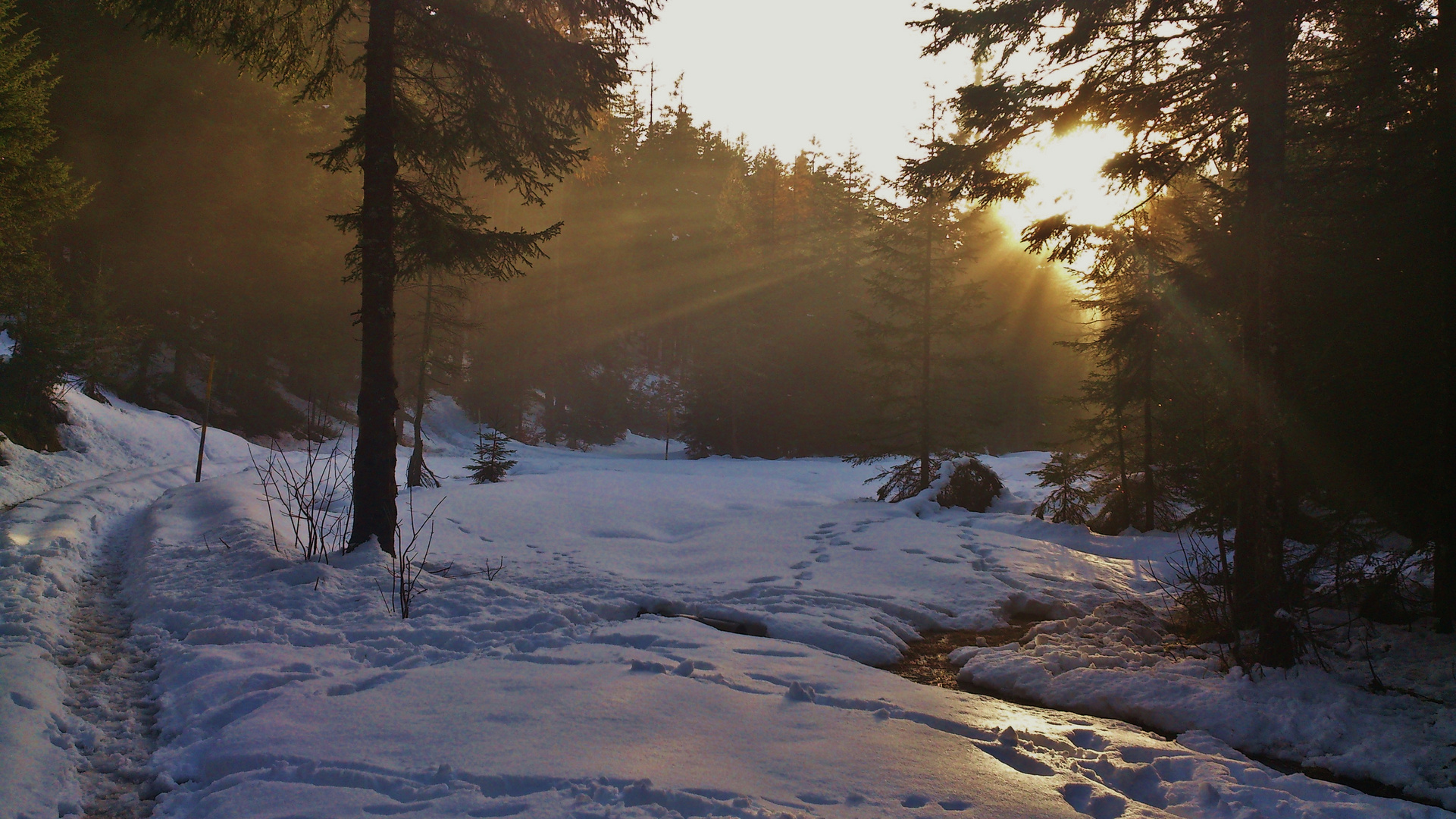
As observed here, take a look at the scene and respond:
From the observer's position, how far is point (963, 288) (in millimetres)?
20312

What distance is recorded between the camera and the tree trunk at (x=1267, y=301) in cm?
572

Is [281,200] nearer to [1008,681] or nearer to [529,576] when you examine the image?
[529,576]

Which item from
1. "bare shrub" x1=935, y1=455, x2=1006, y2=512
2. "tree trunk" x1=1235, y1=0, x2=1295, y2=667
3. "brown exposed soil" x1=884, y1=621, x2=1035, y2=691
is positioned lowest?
"brown exposed soil" x1=884, y1=621, x2=1035, y2=691

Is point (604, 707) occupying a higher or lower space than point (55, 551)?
higher

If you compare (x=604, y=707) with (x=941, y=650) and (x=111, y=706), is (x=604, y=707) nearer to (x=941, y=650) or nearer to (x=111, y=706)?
(x=111, y=706)

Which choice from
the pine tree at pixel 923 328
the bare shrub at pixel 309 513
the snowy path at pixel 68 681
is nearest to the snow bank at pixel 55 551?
the snowy path at pixel 68 681

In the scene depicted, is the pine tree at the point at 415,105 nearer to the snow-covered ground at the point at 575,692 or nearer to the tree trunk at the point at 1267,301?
the snow-covered ground at the point at 575,692

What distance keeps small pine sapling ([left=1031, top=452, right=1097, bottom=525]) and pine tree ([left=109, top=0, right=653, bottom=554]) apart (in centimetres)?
1077

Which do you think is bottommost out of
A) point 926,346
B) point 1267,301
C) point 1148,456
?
point 1148,456

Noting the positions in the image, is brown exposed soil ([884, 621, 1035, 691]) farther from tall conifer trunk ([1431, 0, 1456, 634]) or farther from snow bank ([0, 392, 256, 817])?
snow bank ([0, 392, 256, 817])

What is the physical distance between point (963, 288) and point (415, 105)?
50.7ft

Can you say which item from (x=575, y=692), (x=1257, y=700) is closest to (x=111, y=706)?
(x=575, y=692)

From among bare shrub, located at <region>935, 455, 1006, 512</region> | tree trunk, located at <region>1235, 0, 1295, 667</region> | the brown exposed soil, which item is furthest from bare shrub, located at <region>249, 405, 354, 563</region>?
bare shrub, located at <region>935, 455, 1006, 512</region>

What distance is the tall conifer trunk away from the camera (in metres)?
5.97
